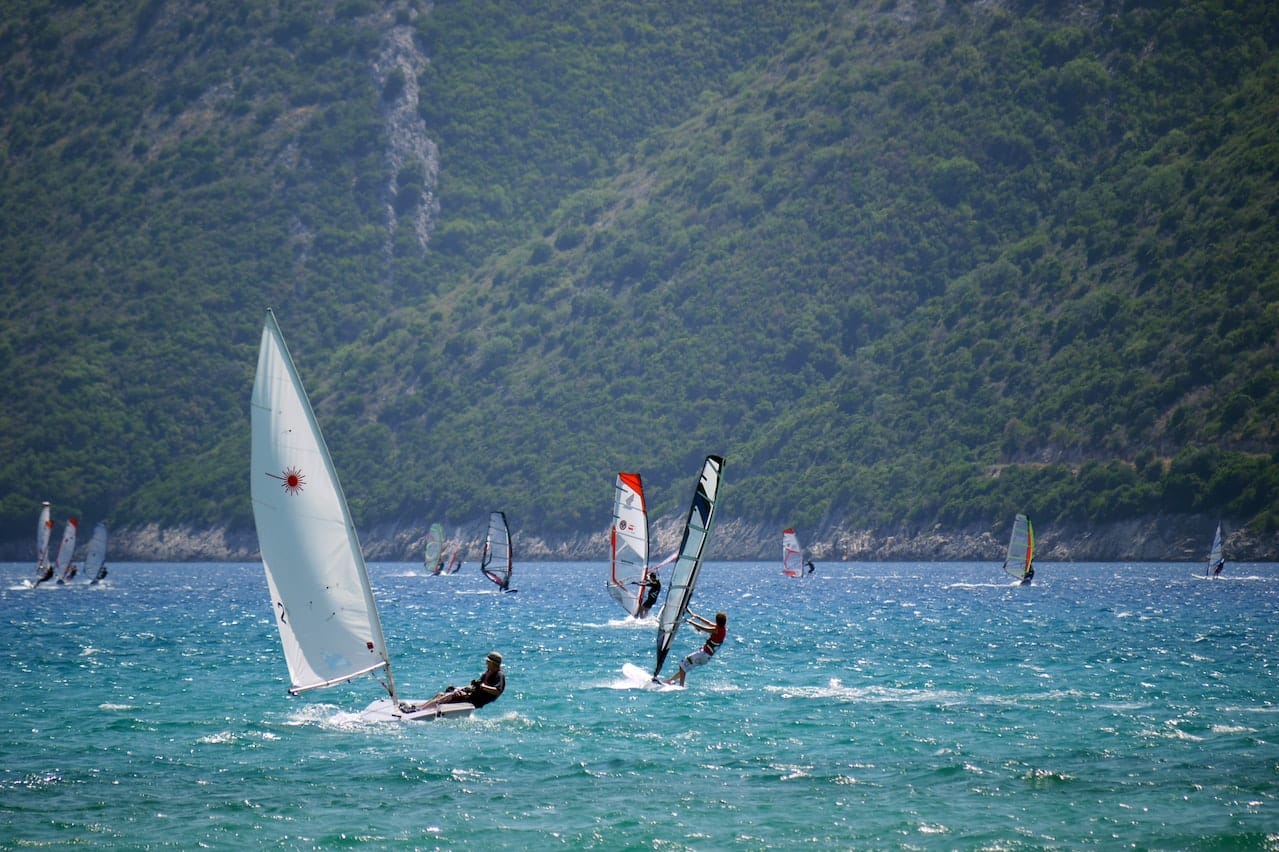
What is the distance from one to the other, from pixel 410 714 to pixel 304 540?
17.9ft

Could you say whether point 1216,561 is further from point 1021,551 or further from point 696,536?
point 696,536

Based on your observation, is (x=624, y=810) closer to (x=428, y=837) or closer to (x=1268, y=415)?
(x=428, y=837)

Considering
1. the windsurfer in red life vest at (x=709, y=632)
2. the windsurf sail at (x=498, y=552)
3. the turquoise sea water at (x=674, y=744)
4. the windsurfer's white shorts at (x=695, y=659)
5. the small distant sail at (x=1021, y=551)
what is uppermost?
the small distant sail at (x=1021, y=551)

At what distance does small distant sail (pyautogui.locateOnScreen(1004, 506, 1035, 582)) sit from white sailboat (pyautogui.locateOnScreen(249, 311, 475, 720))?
65499mm

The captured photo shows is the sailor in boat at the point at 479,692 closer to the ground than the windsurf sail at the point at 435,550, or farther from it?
closer to the ground

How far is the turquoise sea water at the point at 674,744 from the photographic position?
23.8 m

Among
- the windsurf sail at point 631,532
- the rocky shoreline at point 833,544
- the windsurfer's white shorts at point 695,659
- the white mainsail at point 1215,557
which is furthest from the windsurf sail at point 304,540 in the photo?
the rocky shoreline at point 833,544

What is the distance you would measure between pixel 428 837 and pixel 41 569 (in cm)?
8712

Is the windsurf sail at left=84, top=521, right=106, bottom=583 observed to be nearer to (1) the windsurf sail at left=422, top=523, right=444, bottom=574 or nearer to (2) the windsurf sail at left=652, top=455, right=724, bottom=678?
(1) the windsurf sail at left=422, top=523, right=444, bottom=574

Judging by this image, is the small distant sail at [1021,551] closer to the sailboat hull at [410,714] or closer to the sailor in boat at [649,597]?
the sailor in boat at [649,597]

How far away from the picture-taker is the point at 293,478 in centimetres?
Answer: 2802

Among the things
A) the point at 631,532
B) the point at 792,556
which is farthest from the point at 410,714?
the point at 792,556

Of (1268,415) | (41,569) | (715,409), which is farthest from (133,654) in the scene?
(715,409)

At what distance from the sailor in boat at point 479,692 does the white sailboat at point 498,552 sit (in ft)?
174
